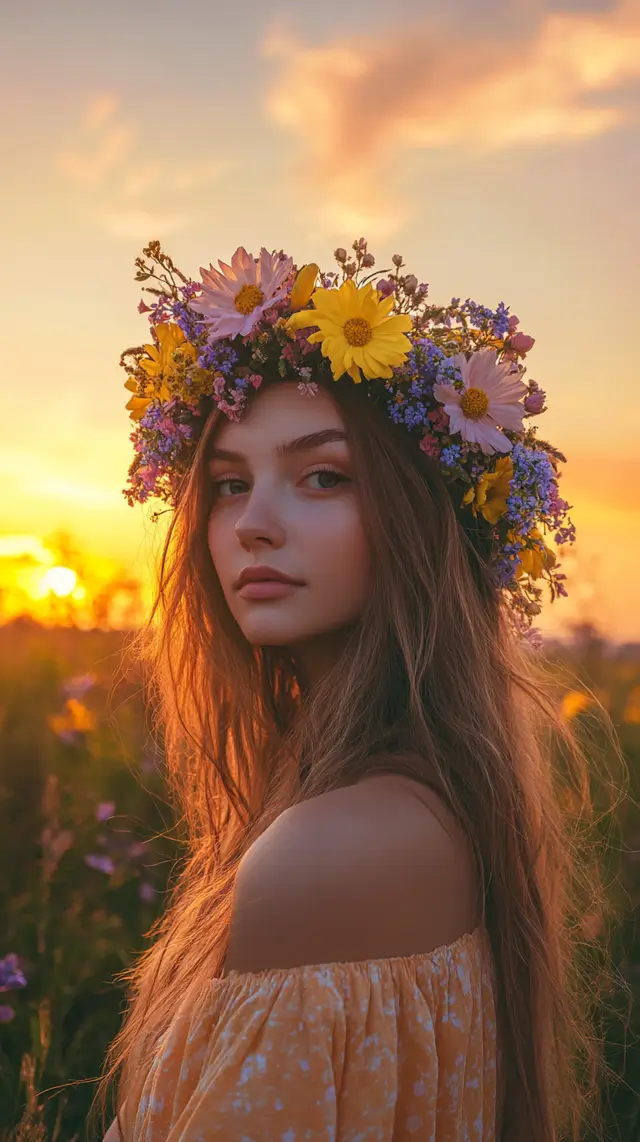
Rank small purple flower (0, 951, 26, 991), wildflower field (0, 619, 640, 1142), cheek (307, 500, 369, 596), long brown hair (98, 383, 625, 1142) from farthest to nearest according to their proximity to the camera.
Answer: wildflower field (0, 619, 640, 1142)
small purple flower (0, 951, 26, 991)
cheek (307, 500, 369, 596)
long brown hair (98, 383, 625, 1142)

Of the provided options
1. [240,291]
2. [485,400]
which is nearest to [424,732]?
[485,400]

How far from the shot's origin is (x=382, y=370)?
209 centimetres

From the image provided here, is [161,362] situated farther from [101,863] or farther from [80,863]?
[80,863]

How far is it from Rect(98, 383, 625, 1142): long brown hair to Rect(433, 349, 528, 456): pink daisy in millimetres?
115

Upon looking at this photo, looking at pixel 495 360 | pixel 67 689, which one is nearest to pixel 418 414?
pixel 495 360

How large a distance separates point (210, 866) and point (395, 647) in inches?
34.3

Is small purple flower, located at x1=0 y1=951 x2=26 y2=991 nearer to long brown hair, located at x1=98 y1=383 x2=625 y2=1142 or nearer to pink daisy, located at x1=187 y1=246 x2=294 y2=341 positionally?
long brown hair, located at x1=98 y1=383 x2=625 y2=1142

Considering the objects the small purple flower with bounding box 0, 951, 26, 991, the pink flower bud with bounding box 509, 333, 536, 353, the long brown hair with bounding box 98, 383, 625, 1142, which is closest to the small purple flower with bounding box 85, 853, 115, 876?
the small purple flower with bounding box 0, 951, 26, 991

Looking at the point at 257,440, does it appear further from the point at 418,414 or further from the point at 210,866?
the point at 210,866

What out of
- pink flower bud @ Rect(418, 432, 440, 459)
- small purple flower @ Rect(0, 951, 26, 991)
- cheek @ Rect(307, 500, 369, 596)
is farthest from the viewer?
small purple flower @ Rect(0, 951, 26, 991)

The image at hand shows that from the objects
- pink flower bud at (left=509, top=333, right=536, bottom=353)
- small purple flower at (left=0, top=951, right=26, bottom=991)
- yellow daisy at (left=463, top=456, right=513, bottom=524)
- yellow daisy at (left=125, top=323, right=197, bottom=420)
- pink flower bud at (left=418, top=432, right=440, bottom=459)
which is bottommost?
small purple flower at (left=0, top=951, right=26, bottom=991)

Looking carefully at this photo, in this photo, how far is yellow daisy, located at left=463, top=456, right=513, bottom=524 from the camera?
2.23 m

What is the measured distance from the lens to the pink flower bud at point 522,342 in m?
2.39

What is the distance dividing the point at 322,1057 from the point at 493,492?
122cm
